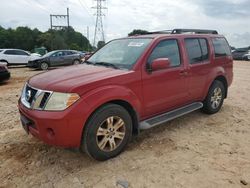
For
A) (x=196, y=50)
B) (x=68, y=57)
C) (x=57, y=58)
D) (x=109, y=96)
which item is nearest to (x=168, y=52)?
(x=196, y=50)

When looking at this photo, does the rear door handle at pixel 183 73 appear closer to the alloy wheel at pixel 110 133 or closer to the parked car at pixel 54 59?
the alloy wheel at pixel 110 133

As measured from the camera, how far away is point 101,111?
3340 millimetres

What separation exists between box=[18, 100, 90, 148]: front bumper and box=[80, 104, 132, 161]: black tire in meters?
0.12

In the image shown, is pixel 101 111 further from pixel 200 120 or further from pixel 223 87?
pixel 223 87

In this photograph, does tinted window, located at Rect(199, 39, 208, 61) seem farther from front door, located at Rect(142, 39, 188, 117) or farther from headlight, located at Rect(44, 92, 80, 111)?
headlight, located at Rect(44, 92, 80, 111)

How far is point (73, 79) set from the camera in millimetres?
3404

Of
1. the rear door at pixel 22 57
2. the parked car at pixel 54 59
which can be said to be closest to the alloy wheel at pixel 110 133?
the parked car at pixel 54 59

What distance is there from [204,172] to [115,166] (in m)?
1.16

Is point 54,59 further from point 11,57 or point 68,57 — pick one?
point 11,57

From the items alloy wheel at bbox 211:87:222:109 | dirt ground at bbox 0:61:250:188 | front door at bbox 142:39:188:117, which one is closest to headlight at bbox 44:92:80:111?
dirt ground at bbox 0:61:250:188

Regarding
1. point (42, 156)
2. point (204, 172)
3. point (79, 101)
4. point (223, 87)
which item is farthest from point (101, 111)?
point (223, 87)

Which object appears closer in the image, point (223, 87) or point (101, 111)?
point (101, 111)

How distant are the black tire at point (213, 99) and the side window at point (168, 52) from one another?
1.33 meters

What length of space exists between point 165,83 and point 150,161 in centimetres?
135
